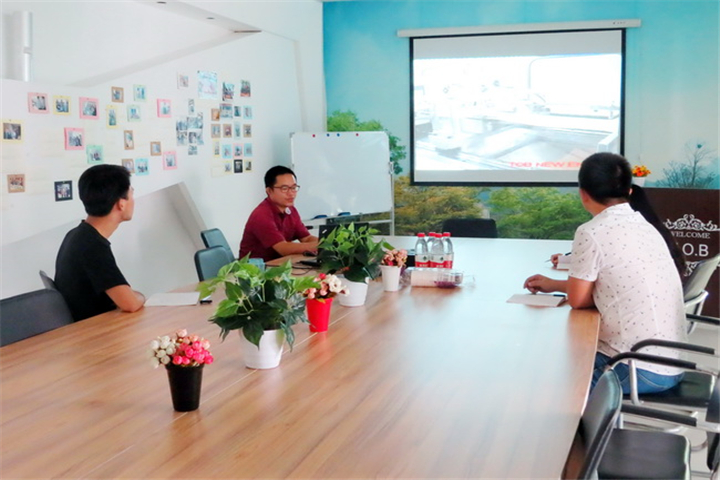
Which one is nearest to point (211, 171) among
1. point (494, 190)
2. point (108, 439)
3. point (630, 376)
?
point (494, 190)

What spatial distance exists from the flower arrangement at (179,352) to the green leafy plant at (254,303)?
0.79 ft

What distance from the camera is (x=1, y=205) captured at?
404 cm

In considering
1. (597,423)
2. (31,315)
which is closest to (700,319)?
(597,423)

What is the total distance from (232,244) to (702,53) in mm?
4629

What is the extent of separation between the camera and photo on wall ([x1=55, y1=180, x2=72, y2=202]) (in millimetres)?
4453

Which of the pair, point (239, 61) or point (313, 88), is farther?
point (313, 88)

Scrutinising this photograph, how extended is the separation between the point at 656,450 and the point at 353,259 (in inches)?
52.8

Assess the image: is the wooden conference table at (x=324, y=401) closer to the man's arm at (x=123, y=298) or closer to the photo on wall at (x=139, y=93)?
the man's arm at (x=123, y=298)

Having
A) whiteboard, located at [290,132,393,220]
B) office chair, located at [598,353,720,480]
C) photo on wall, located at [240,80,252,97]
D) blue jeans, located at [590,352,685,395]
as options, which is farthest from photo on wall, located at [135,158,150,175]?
office chair, located at [598,353,720,480]

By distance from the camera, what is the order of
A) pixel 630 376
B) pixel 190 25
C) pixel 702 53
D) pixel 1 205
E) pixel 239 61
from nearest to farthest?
1. pixel 630 376
2. pixel 1 205
3. pixel 190 25
4. pixel 239 61
5. pixel 702 53

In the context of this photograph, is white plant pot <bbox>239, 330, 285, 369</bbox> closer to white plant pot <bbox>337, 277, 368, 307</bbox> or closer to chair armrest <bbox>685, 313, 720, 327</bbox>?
white plant pot <bbox>337, 277, 368, 307</bbox>

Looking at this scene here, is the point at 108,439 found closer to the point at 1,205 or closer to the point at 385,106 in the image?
the point at 1,205

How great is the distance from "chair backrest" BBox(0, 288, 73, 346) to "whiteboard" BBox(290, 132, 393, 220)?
13.6ft

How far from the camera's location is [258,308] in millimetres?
2197
